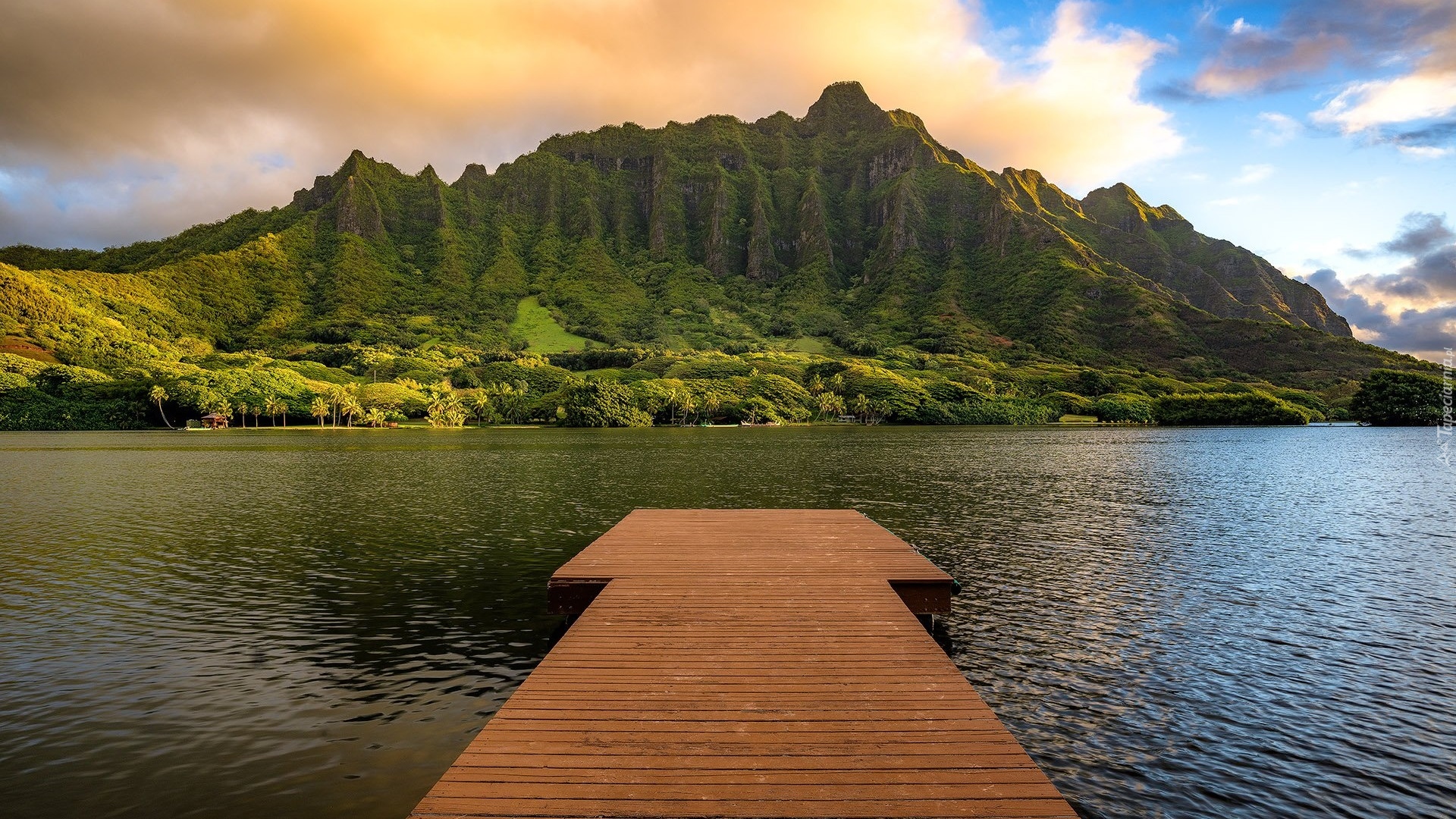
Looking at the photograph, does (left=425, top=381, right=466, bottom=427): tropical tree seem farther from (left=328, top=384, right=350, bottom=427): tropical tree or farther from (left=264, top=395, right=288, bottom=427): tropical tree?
(left=264, top=395, right=288, bottom=427): tropical tree

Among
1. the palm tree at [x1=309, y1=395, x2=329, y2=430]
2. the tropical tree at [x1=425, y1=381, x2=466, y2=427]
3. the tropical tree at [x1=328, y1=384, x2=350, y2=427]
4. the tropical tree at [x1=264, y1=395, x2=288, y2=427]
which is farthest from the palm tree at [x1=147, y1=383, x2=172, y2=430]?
the tropical tree at [x1=425, y1=381, x2=466, y2=427]

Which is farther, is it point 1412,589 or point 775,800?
point 1412,589

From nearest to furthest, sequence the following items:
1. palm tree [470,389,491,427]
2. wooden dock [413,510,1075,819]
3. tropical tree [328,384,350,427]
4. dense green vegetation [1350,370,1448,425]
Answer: wooden dock [413,510,1075,819]
dense green vegetation [1350,370,1448,425]
tropical tree [328,384,350,427]
palm tree [470,389,491,427]

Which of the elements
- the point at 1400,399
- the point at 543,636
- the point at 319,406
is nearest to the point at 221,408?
the point at 319,406

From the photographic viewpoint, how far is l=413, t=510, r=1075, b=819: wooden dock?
7086 millimetres

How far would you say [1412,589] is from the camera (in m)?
22.2

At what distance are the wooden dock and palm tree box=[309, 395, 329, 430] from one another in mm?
178323

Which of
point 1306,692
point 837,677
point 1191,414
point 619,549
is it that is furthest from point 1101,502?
point 1191,414

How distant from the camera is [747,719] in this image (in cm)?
911

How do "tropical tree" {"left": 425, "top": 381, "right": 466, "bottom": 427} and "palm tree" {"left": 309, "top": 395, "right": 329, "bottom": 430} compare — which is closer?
"palm tree" {"left": 309, "top": 395, "right": 329, "bottom": 430}

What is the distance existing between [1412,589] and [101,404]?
216270 millimetres

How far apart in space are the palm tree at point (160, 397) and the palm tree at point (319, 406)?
28192mm

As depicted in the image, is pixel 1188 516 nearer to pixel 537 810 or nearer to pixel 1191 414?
pixel 537 810

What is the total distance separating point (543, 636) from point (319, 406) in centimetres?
17822
